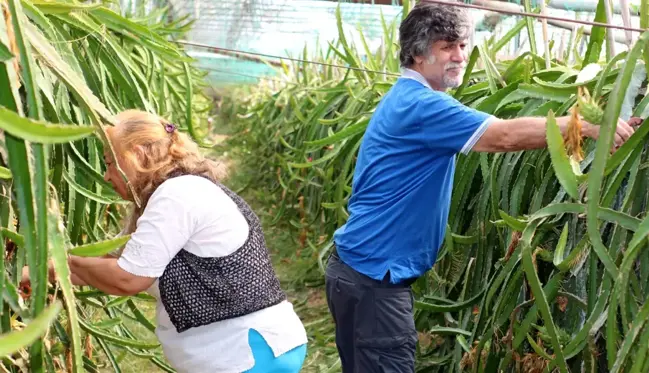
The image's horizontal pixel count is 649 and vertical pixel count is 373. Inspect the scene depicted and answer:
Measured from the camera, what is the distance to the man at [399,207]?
204 centimetres

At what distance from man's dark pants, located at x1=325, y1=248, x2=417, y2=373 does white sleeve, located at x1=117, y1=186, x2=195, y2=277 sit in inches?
21.7

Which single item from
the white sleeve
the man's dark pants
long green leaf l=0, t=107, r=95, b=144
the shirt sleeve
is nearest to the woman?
the white sleeve

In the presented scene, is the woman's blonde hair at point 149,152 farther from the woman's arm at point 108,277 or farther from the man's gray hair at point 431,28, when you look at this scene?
the man's gray hair at point 431,28

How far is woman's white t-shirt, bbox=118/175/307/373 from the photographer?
5.54 feet

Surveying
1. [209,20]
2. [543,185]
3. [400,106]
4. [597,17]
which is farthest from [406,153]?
[209,20]

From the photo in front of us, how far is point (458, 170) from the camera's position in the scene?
243 centimetres

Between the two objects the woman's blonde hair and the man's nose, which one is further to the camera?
the man's nose

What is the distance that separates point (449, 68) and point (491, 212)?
0.39m

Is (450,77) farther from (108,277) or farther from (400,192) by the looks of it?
(108,277)

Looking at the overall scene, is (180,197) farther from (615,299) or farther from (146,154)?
(615,299)

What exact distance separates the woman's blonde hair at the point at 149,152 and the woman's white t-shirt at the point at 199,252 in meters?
0.05

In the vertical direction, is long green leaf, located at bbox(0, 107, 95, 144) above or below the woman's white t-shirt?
above

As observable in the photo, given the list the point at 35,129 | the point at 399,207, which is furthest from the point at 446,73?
the point at 35,129

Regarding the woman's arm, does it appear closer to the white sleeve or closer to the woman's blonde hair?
the white sleeve
